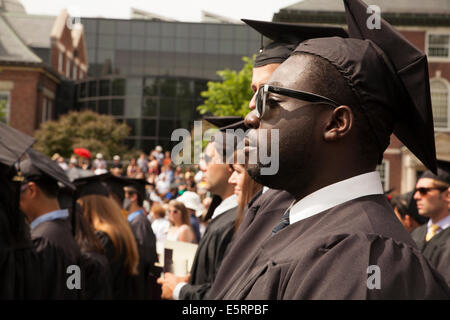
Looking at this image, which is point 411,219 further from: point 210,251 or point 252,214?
point 252,214

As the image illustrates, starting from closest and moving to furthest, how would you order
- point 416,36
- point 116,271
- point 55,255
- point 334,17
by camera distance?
point 334,17
point 55,255
point 116,271
point 416,36

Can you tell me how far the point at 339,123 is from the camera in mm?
1785

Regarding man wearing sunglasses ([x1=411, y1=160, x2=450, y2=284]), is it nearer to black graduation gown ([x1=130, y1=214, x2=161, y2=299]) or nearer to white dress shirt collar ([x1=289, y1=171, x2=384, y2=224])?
black graduation gown ([x1=130, y1=214, x2=161, y2=299])

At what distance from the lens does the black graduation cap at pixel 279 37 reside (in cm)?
259

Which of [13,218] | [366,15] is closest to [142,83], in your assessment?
[13,218]

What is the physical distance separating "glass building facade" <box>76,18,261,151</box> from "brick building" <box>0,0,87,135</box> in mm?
1833

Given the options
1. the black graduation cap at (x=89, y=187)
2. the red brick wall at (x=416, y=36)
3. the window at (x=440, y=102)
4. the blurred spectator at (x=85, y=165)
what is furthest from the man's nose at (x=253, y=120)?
the window at (x=440, y=102)

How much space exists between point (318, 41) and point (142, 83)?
33509 millimetres

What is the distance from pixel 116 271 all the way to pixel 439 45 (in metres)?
23.0

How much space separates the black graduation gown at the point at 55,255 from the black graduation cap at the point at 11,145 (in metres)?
0.66

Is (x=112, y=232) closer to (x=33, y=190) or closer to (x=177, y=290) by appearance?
(x=33, y=190)

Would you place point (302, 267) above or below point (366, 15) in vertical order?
below

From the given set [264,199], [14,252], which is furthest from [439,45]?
[264,199]
